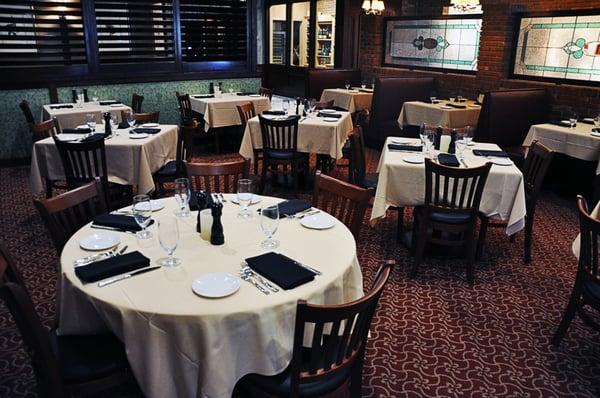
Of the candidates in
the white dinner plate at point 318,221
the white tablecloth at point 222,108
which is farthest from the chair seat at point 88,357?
the white tablecloth at point 222,108

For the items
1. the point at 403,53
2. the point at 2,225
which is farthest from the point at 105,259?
the point at 403,53

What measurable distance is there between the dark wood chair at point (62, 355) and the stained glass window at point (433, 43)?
736cm

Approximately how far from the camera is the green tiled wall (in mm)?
6520

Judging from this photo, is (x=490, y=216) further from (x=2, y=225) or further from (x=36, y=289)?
(x=2, y=225)

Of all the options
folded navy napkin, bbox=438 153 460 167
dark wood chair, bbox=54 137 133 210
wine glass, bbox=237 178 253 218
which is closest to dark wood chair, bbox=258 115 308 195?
dark wood chair, bbox=54 137 133 210

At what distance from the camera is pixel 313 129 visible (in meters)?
5.33

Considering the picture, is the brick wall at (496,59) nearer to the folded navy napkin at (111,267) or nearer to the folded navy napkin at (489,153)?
the folded navy napkin at (489,153)

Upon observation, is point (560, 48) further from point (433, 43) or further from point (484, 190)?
point (484, 190)

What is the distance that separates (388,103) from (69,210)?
5.84 metres

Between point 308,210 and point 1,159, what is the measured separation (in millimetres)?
5618

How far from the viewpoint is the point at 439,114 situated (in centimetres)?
669

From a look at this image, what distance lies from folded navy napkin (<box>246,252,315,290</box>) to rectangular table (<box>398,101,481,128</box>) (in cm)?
507

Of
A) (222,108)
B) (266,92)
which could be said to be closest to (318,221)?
(222,108)

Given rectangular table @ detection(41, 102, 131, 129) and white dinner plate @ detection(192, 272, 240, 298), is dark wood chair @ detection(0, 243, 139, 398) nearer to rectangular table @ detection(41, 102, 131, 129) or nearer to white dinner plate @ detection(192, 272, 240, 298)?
white dinner plate @ detection(192, 272, 240, 298)
